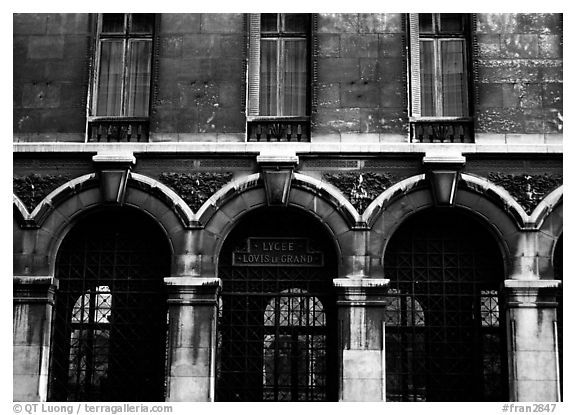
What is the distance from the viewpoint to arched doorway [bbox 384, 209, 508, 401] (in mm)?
18344

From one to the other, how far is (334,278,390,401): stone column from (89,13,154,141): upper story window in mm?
5337

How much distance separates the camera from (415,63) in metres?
19.6

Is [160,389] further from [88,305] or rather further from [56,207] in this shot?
[56,207]

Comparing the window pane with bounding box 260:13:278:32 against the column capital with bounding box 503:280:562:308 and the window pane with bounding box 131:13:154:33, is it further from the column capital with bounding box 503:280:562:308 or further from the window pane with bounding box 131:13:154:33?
the column capital with bounding box 503:280:562:308

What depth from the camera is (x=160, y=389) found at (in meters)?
18.4

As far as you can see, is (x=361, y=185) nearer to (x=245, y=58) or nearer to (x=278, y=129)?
(x=278, y=129)

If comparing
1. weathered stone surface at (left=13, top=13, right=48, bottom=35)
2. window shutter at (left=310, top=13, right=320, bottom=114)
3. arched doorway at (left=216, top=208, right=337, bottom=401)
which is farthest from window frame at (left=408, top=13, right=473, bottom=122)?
weathered stone surface at (left=13, top=13, right=48, bottom=35)

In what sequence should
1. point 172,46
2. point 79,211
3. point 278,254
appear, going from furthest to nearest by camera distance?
point 172,46 < point 278,254 < point 79,211

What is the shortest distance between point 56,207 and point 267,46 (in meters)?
5.49

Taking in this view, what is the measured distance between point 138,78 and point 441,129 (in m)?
6.39

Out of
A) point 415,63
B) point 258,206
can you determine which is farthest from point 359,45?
point 258,206

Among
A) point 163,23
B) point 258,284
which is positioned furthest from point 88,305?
point 163,23
